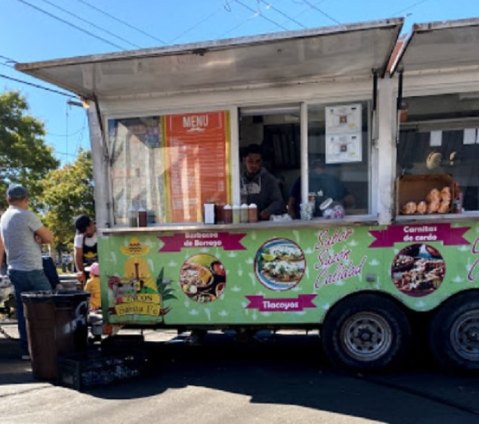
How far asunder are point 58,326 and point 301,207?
2684mm

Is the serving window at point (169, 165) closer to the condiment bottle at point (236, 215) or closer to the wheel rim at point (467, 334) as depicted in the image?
the condiment bottle at point (236, 215)

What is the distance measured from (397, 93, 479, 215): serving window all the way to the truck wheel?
→ 927 millimetres

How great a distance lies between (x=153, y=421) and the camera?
3697 mm

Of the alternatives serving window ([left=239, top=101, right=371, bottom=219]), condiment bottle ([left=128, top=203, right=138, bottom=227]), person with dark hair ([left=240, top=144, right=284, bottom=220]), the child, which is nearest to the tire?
serving window ([left=239, top=101, right=371, bottom=219])

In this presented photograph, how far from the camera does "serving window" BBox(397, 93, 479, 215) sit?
485 cm

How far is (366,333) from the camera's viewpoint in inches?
185

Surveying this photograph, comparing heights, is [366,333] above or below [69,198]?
below

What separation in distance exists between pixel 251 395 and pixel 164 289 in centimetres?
149

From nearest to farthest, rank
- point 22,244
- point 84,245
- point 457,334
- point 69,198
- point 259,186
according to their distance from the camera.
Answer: point 457,334 → point 22,244 → point 259,186 → point 84,245 → point 69,198

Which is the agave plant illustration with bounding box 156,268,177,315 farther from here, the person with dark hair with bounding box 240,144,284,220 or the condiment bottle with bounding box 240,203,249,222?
the person with dark hair with bounding box 240,144,284,220

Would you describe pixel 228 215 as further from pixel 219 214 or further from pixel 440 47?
pixel 440 47

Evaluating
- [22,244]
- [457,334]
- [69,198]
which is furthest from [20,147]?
[457,334]

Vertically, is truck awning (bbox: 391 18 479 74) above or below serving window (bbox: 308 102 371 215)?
above

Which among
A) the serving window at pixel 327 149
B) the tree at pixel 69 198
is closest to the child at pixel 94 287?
the serving window at pixel 327 149
